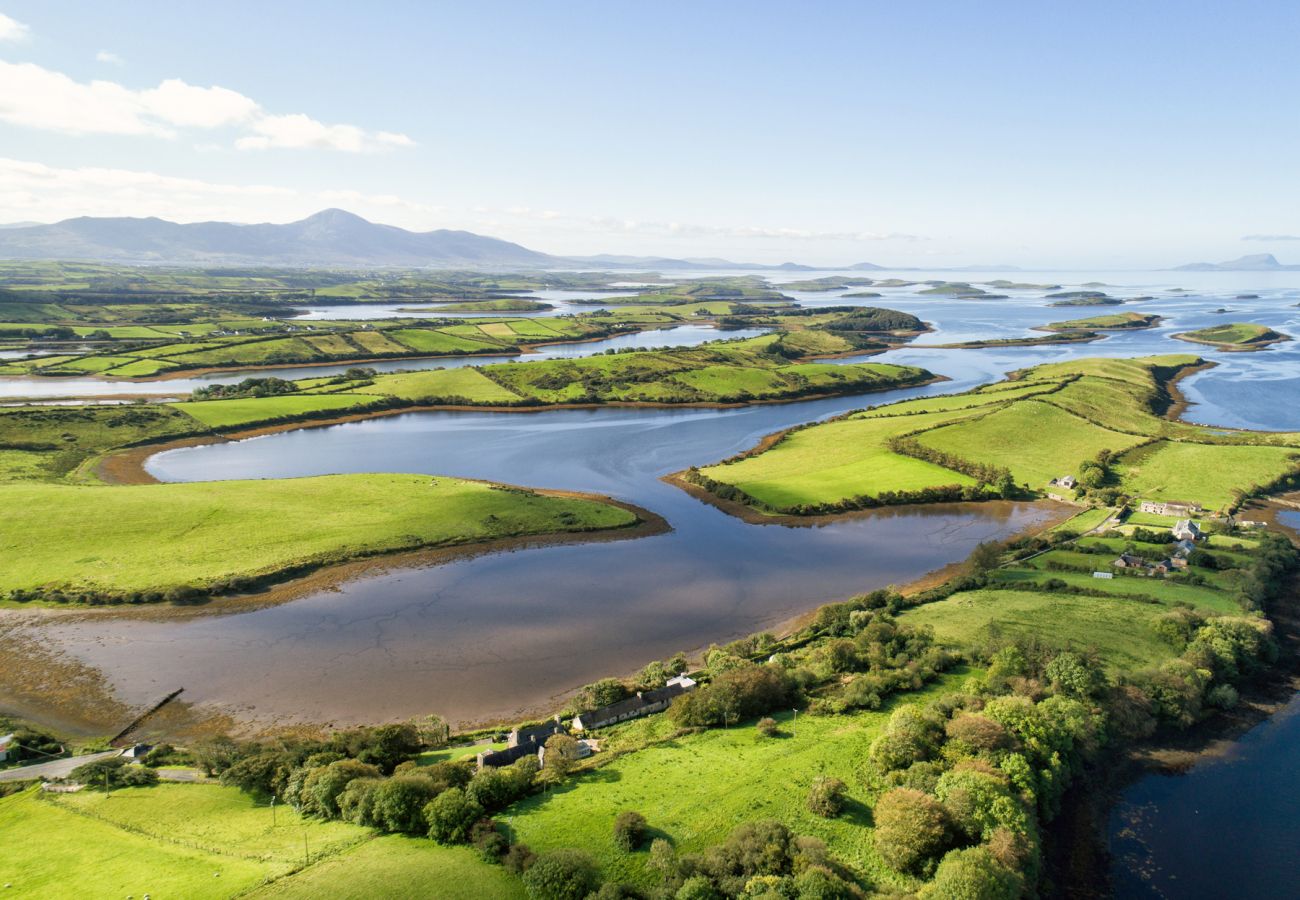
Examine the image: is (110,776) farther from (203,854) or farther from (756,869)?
(756,869)

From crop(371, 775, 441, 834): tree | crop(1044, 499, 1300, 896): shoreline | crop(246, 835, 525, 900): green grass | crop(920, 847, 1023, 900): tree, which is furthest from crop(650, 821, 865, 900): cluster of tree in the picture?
crop(1044, 499, 1300, 896): shoreline

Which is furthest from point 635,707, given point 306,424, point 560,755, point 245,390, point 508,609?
point 245,390

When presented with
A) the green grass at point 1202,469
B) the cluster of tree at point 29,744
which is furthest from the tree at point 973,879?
the green grass at point 1202,469

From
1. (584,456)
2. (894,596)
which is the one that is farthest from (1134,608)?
(584,456)

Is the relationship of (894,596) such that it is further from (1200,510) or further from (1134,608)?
(1200,510)

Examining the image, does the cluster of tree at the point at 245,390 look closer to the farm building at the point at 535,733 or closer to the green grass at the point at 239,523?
the green grass at the point at 239,523

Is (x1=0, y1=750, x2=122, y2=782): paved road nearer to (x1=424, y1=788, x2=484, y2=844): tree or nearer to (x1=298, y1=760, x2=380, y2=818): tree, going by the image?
(x1=298, y1=760, x2=380, y2=818): tree
